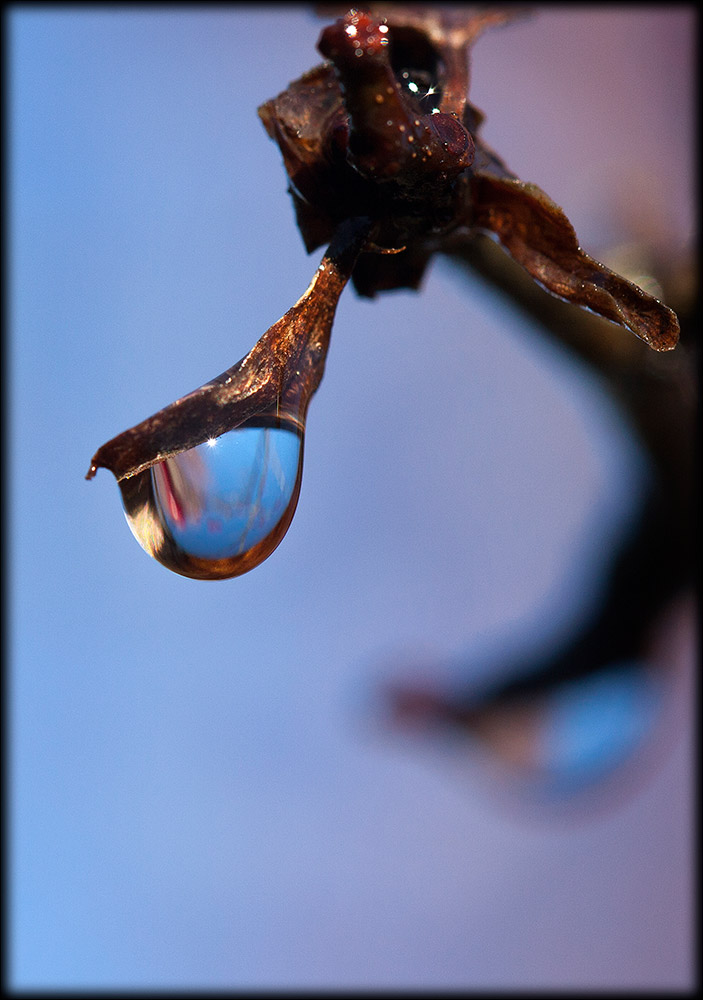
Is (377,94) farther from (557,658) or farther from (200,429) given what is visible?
(557,658)

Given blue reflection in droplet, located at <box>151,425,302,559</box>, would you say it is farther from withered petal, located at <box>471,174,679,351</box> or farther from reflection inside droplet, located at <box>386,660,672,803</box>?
reflection inside droplet, located at <box>386,660,672,803</box>

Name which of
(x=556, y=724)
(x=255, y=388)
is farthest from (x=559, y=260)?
(x=556, y=724)

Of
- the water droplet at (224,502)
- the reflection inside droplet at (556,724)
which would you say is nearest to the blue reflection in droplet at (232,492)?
the water droplet at (224,502)

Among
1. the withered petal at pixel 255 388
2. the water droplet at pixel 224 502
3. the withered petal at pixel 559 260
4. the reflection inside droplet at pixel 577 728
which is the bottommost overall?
the reflection inside droplet at pixel 577 728

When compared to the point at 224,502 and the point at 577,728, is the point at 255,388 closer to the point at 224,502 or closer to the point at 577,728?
the point at 224,502

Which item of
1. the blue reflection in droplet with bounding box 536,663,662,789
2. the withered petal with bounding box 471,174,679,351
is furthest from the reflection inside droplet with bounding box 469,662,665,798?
the withered petal with bounding box 471,174,679,351

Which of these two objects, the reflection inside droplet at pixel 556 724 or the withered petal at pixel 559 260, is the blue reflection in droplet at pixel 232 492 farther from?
the reflection inside droplet at pixel 556 724

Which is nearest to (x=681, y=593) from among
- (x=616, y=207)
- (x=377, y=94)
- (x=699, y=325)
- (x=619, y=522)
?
(x=619, y=522)
